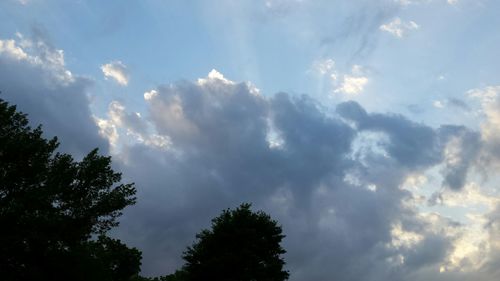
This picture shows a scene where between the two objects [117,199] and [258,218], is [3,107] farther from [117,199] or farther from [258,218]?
[258,218]

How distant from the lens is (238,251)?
47344mm

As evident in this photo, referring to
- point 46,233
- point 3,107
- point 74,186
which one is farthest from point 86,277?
point 3,107

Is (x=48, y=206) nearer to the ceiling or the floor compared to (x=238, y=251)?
nearer to the floor

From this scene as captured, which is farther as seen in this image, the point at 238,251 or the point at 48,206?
the point at 238,251

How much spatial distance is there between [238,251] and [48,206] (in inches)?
863

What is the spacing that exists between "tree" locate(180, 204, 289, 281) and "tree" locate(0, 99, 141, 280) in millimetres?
13182

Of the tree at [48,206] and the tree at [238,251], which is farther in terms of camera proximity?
the tree at [238,251]

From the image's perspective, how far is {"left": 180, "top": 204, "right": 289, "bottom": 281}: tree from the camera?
45.8m

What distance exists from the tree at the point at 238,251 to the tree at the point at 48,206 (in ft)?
43.2

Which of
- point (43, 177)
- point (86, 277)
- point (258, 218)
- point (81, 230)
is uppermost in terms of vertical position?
point (258, 218)

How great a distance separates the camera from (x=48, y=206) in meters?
30.3

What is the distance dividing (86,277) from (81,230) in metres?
3.25

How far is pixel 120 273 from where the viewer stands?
88.2m

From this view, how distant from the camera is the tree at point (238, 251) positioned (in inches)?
1801
